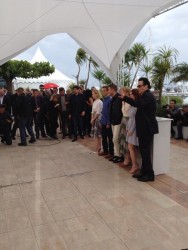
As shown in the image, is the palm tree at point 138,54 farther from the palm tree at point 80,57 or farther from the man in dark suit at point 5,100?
the man in dark suit at point 5,100

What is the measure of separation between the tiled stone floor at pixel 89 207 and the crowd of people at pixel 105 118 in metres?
0.42

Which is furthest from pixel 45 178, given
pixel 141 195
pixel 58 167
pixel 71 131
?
pixel 71 131

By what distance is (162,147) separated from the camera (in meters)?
5.49

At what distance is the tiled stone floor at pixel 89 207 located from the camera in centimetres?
329

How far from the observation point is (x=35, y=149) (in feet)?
26.7

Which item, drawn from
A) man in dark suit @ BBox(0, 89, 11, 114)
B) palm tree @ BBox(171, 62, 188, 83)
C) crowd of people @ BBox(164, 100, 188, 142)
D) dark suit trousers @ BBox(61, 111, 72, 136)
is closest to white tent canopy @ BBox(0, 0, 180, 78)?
man in dark suit @ BBox(0, 89, 11, 114)

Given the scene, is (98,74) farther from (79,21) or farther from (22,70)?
(22,70)

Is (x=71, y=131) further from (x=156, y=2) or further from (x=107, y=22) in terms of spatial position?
(x=156, y=2)

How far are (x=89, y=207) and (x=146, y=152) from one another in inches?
61.2

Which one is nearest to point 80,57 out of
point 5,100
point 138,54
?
point 138,54

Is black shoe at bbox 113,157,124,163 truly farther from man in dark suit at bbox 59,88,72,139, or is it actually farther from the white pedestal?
man in dark suit at bbox 59,88,72,139

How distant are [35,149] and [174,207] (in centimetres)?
496

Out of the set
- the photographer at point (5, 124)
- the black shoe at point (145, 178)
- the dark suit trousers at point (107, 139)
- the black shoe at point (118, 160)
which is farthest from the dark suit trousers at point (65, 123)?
the black shoe at point (145, 178)

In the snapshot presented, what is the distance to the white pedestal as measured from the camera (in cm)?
538
